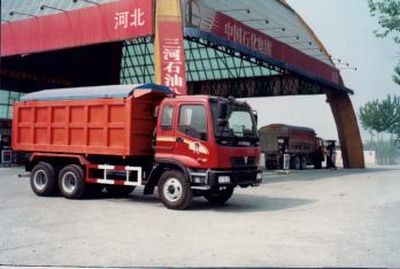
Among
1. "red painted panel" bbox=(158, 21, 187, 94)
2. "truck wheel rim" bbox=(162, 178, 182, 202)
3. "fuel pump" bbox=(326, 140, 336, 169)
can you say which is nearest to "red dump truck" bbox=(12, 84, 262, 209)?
"truck wheel rim" bbox=(162, 178, 182, 202)

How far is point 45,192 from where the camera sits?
530 inches

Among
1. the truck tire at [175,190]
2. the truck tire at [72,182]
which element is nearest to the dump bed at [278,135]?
the truck tire at [72,182]

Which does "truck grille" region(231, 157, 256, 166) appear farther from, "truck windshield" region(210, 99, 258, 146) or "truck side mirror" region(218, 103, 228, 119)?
"truck side mirror" region(218, 103, 228, 119)

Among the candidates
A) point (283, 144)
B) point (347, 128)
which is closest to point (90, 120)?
point (283, 144)

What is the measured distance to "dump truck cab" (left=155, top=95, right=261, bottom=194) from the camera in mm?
10836

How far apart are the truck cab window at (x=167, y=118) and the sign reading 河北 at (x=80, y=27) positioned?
749 cm

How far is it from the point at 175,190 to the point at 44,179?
14.2 ft

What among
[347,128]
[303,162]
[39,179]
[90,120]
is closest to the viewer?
[90,120]

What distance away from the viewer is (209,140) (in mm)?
10812

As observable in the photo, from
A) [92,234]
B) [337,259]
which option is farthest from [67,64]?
[337,259]

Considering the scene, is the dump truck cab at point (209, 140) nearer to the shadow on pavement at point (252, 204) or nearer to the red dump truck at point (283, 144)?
the shadow on pavement at point (252, 204)

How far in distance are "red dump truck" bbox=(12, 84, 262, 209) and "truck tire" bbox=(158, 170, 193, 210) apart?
0.02 metres

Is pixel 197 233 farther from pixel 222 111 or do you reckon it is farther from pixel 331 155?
pixel 331 155

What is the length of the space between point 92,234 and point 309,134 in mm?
32927
